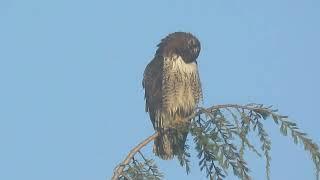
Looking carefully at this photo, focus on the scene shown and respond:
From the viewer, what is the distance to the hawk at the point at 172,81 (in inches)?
363

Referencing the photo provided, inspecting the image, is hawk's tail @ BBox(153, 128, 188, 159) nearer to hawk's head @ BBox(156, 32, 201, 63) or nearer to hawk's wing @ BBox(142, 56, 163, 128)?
hawk's wing @ BBox(142, 56, 163, 128)

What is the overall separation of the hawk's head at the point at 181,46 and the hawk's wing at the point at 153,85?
0.15 metres

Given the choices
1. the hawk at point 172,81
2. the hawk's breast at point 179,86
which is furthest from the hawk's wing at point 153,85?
the hawk's breast at point 179,86

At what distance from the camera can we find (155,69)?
9406 mm

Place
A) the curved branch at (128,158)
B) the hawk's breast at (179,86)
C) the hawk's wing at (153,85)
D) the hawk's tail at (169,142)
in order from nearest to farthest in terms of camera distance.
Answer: the curved branch at (128,158)
the hawk's tail at (169,142)
the hawk's breast at (179,86)
the hawk's wing at (153,85)

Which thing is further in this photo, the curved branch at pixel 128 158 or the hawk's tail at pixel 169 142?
the hawk's tail at pixel 169 142

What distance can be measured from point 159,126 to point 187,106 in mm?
450

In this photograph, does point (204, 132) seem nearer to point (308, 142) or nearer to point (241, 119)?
point (241, 119)

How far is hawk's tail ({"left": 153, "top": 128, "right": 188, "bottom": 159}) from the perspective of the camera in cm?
755

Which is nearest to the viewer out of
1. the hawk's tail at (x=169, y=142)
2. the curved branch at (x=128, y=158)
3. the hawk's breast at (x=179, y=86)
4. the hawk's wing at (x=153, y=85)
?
the curved branch at (x=128, y=158)

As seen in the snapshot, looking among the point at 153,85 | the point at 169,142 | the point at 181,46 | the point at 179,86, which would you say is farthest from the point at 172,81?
the point at 169,142

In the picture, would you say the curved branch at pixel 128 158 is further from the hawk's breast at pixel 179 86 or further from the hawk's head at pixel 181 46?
the hawk's head at pixel 181 46

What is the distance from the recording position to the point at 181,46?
9430 millimetres

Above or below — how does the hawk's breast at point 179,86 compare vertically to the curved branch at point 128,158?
above
